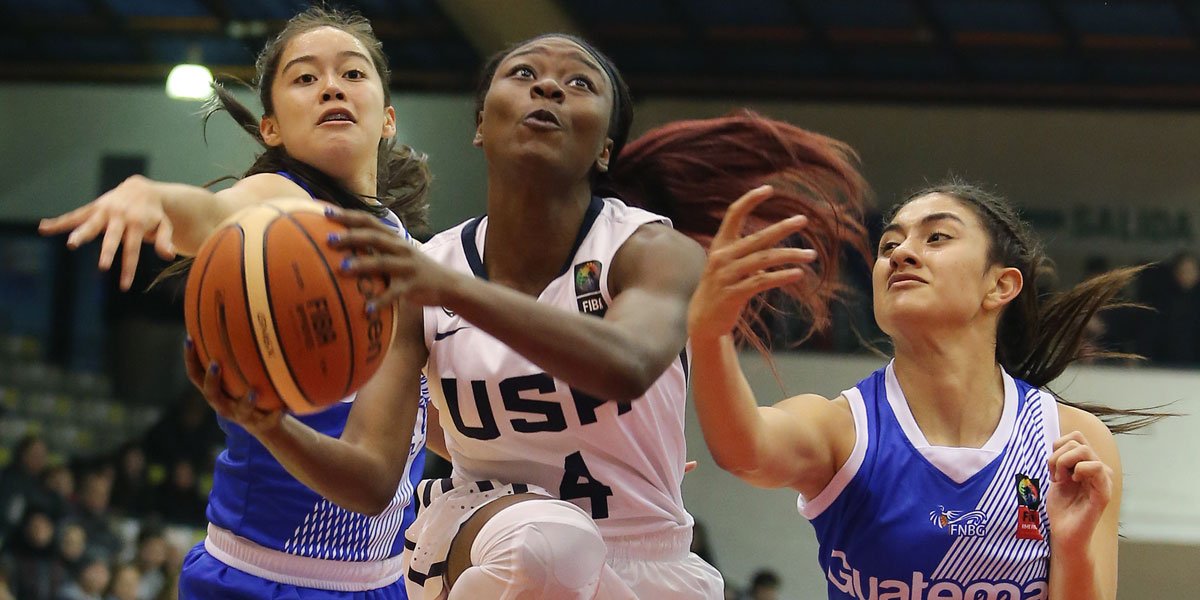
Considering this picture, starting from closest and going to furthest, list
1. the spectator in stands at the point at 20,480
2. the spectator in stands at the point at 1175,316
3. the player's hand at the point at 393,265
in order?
the player's hand at the point at 393,265
the spectator in stands at the point at 20,480
the spectator in stands at the point at 1175,316

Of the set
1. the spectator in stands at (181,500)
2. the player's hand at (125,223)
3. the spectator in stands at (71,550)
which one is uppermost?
the player's hand at (125,223)

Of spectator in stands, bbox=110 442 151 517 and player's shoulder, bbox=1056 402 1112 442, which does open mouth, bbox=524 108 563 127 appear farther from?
spectator in stands, bbox=110 442 151 517

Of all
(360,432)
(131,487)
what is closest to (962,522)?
(360,432)

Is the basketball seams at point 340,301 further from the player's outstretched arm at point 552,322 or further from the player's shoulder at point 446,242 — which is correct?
the player's shoulder at point 446,242

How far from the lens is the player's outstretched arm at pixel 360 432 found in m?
2.44

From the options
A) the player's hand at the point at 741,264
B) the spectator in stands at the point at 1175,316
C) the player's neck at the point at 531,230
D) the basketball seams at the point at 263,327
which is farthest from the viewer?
the spectator in stands at the point at 1175,316

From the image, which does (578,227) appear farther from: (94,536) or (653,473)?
(94,536)

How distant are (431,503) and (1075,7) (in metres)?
9.22

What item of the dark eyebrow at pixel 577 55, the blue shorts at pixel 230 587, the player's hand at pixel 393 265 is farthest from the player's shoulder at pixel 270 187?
the player's hand at pixel 393 265

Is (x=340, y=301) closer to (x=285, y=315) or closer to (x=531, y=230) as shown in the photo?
(x=285, y=315)

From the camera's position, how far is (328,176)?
135 inches

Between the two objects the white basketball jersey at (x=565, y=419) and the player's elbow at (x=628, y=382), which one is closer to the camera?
the player's elbow at (x=628, y=382)

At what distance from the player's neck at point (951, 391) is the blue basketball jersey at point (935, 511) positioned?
0.04 meters

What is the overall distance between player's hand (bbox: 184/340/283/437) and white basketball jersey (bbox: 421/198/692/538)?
0.53 m
